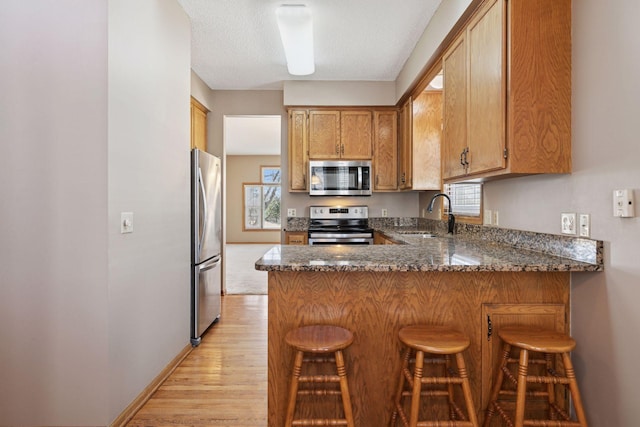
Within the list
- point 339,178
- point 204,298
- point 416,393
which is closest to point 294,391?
point 416,393

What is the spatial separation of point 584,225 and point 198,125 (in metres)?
3.87

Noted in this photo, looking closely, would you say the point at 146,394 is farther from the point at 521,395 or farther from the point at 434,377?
the point at 521,395

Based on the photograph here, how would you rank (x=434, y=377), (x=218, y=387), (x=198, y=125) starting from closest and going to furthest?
(x=434, y=377)
(x=218, y=387)
(x=198, y=125)

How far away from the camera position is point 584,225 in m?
1.63

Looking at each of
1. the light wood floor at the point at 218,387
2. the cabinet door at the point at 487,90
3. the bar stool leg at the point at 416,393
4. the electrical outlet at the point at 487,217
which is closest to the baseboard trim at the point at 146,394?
the light wood floor at the point at 218,387

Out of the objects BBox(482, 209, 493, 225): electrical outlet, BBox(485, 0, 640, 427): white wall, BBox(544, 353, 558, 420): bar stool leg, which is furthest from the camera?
BBox(482, 209, 493, 225): electrical outlet

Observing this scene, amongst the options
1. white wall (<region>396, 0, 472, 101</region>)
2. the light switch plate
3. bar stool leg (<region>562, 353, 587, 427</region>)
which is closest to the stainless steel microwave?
white wall (<region>396, 0, 472, 101</region>)

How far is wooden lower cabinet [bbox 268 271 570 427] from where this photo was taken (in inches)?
67.4

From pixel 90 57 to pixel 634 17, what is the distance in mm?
2407

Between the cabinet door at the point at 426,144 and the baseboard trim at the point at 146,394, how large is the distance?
275 centimetres

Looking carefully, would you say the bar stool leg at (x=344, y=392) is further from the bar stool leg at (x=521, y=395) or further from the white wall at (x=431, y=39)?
the white wall at (x=431, y=39)

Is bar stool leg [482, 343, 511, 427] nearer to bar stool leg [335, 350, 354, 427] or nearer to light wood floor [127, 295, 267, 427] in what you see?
bar stool leg [335, 350, 354, 427]

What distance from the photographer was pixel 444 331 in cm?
159

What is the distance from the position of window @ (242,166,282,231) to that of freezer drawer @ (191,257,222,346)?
273 inches
